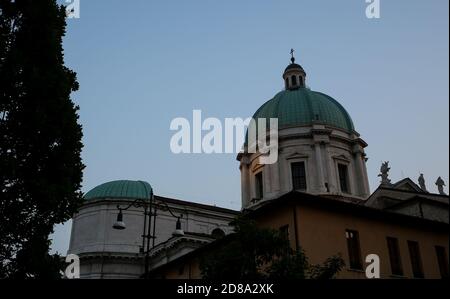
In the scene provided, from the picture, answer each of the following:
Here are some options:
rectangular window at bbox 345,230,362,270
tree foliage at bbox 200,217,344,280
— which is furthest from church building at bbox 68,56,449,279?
tree foliage at bbox 200,217,344,280

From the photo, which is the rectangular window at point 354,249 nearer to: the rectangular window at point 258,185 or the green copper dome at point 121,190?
the rectangular window at point 258,185

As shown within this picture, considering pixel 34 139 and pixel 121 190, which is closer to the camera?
pixel 34 139

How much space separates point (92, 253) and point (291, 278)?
114 feet

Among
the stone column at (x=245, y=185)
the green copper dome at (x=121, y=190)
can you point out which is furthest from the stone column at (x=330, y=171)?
the green copper dome at (x=121, y=190)

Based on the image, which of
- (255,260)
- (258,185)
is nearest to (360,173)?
(258,185)

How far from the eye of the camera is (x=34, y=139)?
1412 centimetres

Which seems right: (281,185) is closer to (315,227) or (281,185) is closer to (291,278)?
(315,227)

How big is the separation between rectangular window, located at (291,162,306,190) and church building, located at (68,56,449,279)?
3.4 inches

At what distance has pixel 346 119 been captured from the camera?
4478 centimetres

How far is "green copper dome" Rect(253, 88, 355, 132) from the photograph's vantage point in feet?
141

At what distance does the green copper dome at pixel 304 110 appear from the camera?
42969 millimetres

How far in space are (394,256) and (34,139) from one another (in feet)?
53.0

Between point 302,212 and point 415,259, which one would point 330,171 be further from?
point 302,212
